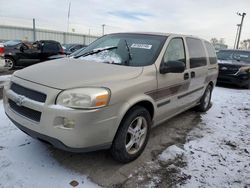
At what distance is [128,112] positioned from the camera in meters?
2.80

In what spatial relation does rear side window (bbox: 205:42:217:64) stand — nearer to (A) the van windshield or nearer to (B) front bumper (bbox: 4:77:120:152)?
(A) the van windshield

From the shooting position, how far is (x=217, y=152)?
3.52m

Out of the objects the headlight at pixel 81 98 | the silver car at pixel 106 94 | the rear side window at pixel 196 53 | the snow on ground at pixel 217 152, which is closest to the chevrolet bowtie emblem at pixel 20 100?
Result: the silver car at pixel 106 94

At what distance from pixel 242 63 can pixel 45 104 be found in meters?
9.13

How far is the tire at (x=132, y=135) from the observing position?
275cm

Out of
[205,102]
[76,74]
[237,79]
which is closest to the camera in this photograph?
[76,74]

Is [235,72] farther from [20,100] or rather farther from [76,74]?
[20,100]

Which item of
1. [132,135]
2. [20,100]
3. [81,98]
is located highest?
[81,98]

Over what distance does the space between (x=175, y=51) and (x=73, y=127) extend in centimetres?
233

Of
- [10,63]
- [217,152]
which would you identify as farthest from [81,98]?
[10,63]

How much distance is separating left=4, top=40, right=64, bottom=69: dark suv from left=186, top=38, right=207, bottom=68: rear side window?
8112mm

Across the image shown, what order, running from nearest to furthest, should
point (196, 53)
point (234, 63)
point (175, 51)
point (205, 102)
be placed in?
point (175, 51), point (196, 53), point (205, 102), point (234, 63)

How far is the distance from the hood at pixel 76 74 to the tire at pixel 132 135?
1.60 feet

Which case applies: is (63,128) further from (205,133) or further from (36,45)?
(36,45)
